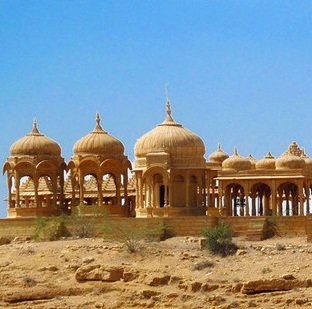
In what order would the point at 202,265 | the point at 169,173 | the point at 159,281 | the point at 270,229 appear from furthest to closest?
the point at 169,173
the point at 270,229
the point at 202,265
the point at 159,281

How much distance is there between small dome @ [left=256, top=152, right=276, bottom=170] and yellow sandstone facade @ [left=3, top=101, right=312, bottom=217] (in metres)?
0.04

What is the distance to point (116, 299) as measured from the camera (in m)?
48.6

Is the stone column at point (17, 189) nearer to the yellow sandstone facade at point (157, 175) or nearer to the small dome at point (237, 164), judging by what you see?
the yellow sandstone facade at point (157, 175)

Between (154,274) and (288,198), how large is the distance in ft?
47.0

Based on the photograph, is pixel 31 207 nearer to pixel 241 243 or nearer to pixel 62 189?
pixel 62 189

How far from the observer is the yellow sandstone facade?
56.3 metres

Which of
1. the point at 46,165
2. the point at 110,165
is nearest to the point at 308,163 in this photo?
the point at 110,165

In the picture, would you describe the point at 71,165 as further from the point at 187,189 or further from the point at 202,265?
the point at 202,265

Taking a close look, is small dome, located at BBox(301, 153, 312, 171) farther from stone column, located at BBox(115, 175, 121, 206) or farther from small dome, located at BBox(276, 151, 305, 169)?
stone column, located at BBox(115, 175, 121, 206)

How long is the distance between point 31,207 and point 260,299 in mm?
14341

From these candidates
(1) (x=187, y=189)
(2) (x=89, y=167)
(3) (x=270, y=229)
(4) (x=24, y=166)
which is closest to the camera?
(3) (x=270, y=229)

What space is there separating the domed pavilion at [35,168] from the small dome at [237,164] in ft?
21.8

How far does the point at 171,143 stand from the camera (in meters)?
56.2

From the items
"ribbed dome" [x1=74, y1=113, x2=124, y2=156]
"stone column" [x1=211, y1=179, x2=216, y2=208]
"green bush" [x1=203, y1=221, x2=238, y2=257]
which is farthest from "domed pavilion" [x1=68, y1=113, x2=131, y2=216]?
"green bush" [x1=203, y1=221, x2=238, y2=257]
